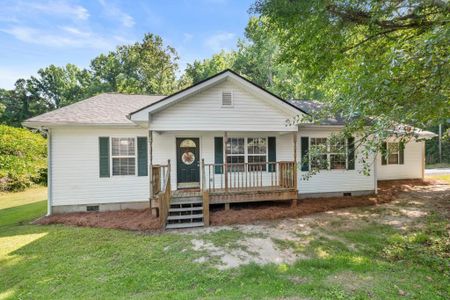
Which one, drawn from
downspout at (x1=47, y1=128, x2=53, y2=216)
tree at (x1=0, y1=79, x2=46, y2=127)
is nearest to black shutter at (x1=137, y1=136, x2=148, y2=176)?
downspout at (x1=47, y1=128, x2=53, y2=216)

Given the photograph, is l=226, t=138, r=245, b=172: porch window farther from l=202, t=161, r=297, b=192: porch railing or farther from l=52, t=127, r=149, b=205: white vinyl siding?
l=52, t=127, r=149, b=205: white vinyl siding

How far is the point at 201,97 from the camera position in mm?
8008

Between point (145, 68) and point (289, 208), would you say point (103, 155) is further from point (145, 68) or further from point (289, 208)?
point (145, 68)

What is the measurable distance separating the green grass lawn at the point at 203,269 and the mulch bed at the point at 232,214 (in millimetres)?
744

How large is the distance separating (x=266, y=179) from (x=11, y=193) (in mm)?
15991

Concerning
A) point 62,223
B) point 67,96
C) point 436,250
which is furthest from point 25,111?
point 436,250

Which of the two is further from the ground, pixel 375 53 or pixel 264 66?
pixel 264 66

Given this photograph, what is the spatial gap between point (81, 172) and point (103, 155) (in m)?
1.02

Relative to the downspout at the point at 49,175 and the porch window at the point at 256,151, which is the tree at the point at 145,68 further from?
the porch window at the point at 256,151

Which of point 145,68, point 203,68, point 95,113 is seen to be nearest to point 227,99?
point 95,113

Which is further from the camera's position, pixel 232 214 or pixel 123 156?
pixel 123 156

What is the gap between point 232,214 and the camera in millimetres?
7578

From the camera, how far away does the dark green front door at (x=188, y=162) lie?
9109mm

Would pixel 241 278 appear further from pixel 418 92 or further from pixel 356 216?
pixel 356 216
